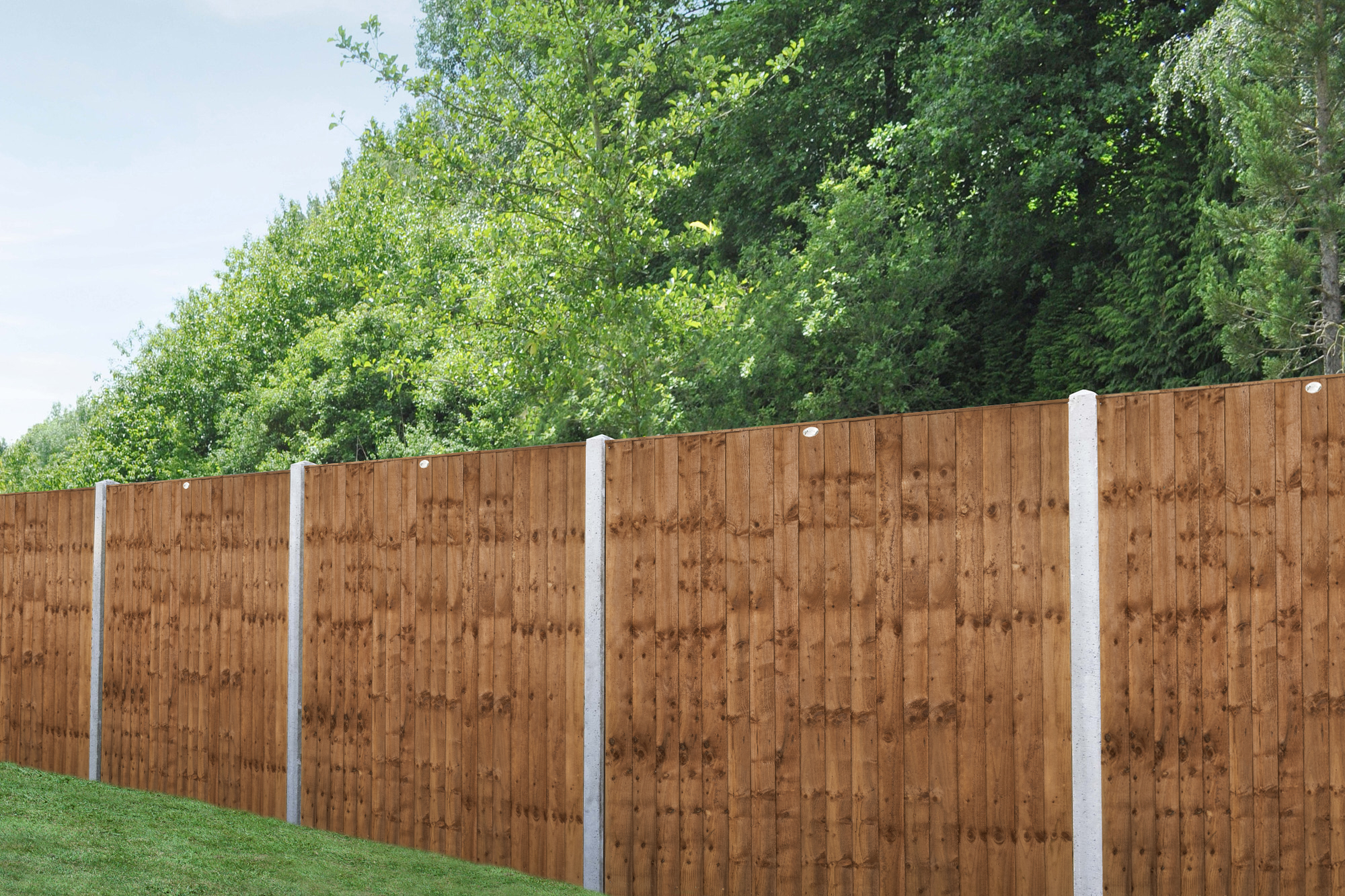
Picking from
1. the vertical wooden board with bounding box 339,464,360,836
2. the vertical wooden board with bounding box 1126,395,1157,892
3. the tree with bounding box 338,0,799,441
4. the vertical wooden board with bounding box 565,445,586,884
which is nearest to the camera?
the vertical wooden board with bounding box 1126,395,1157,892

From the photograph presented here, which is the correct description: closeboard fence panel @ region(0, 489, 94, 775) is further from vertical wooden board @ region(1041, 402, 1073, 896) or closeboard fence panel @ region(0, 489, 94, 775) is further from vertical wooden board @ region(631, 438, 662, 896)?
vertical wooden board @ region(1041, 402, 1073, 896)

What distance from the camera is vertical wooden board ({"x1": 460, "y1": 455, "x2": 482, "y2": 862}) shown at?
16.0 feet

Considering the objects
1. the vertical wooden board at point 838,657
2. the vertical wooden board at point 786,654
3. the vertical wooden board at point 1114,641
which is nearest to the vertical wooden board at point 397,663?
the vertical wooden board at point 786,654

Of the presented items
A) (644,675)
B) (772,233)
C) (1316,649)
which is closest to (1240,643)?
(1316,649)

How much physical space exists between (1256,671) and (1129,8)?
544 inches

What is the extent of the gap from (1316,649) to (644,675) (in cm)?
230

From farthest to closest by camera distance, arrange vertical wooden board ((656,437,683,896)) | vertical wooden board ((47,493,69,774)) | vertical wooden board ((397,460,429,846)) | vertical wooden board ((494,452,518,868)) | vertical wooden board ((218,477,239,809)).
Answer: vertical wooden board ((47,493,69,774))
vertical wooden board ((218,477,239,809))
vertical wooden board ((397,460,429,846))
vertical wooden board ((494,452,518,868))
vertical wooden board ((656,437,683,896))

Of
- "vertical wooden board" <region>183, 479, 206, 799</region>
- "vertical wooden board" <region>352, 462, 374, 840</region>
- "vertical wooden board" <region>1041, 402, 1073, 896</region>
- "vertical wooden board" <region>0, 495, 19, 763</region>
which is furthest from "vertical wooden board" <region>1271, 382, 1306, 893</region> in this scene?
"vertical wooden board" <region>0, 495, 19, 763</region>

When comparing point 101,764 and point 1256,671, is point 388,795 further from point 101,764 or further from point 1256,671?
point 1256,671

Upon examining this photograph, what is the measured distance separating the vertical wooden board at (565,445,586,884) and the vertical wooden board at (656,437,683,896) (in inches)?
14.4

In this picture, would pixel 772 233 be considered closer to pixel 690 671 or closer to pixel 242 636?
pixel 242 636

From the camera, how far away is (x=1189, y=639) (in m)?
3.31

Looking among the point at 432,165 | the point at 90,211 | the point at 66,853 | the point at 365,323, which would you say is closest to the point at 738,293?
the point at 432,165

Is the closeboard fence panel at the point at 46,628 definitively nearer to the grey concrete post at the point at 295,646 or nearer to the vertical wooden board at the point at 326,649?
the grey concrete post at the point at 295,646
